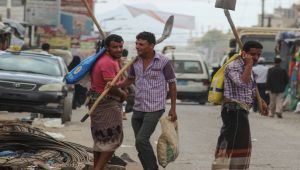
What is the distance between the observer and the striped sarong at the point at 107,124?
9.39 metres

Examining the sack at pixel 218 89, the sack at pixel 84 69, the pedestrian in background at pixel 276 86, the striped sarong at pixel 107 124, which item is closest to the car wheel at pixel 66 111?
the pedestrian in background at pixel 276 86

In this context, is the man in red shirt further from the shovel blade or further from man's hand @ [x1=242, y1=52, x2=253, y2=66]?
man's hand @ [x1=242, y1=52, x2=253, y2=66]

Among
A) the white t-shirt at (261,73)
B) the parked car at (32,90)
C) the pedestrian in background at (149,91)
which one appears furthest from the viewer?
the white t-shirt at (261,73)

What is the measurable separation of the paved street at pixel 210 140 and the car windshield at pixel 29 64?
1069 millimetres

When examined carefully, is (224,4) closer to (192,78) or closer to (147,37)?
(147,37)

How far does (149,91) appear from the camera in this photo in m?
9.26

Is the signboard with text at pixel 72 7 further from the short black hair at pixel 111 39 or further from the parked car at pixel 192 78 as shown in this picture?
the short black hair at pixel 111 39

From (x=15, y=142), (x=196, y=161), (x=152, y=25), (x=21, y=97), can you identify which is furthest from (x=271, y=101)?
(x=152, y=25)

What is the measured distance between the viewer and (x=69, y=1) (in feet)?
224

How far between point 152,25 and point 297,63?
2929 cm

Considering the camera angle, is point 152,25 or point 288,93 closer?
point 288,93

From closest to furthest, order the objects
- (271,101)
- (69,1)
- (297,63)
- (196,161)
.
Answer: (196,161) → (271,101) → (297,63) → (69,1)

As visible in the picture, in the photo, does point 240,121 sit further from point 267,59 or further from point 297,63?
point 267,59

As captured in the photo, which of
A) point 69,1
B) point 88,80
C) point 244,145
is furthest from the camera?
point 69,1
